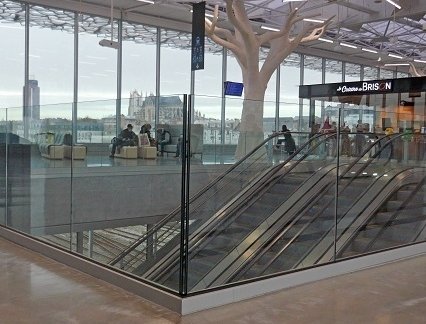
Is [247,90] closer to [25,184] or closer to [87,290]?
[25,184]

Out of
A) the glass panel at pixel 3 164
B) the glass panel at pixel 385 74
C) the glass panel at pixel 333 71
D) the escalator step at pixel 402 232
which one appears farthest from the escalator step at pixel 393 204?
the glass panel at pixel 385 74

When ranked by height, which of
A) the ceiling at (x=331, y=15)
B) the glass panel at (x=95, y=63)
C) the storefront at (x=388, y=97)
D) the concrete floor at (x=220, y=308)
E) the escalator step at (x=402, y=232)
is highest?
the ceiling at (x=331, y=15)

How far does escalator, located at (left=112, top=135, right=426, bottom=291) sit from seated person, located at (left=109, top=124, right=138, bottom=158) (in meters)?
1.01

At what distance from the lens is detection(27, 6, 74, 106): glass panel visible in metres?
17.1

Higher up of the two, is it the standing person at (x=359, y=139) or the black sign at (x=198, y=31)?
the black sign at (x=198, y=31)

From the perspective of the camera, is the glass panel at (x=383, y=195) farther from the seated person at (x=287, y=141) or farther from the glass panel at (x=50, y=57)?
the glass panel at (x=50, y=57)

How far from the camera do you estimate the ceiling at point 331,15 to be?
18.3m

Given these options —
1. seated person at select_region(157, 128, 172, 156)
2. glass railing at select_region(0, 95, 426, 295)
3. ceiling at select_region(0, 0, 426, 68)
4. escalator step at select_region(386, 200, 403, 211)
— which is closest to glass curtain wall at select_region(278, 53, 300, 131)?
ceiling at select_region(0, 0, 426, 68)

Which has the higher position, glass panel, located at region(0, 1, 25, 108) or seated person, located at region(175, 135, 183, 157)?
glass panel, located at region(0, 1, 25, 108)

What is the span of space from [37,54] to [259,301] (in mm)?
14513

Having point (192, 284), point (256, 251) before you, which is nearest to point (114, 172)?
point (256, 251)

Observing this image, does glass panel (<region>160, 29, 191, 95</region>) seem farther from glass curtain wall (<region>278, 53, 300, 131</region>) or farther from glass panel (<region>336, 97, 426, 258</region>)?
glass panel (<region>336, 97, 426, 258</region>)

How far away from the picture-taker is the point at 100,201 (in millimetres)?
6746

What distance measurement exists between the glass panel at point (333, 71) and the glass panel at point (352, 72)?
54cm
